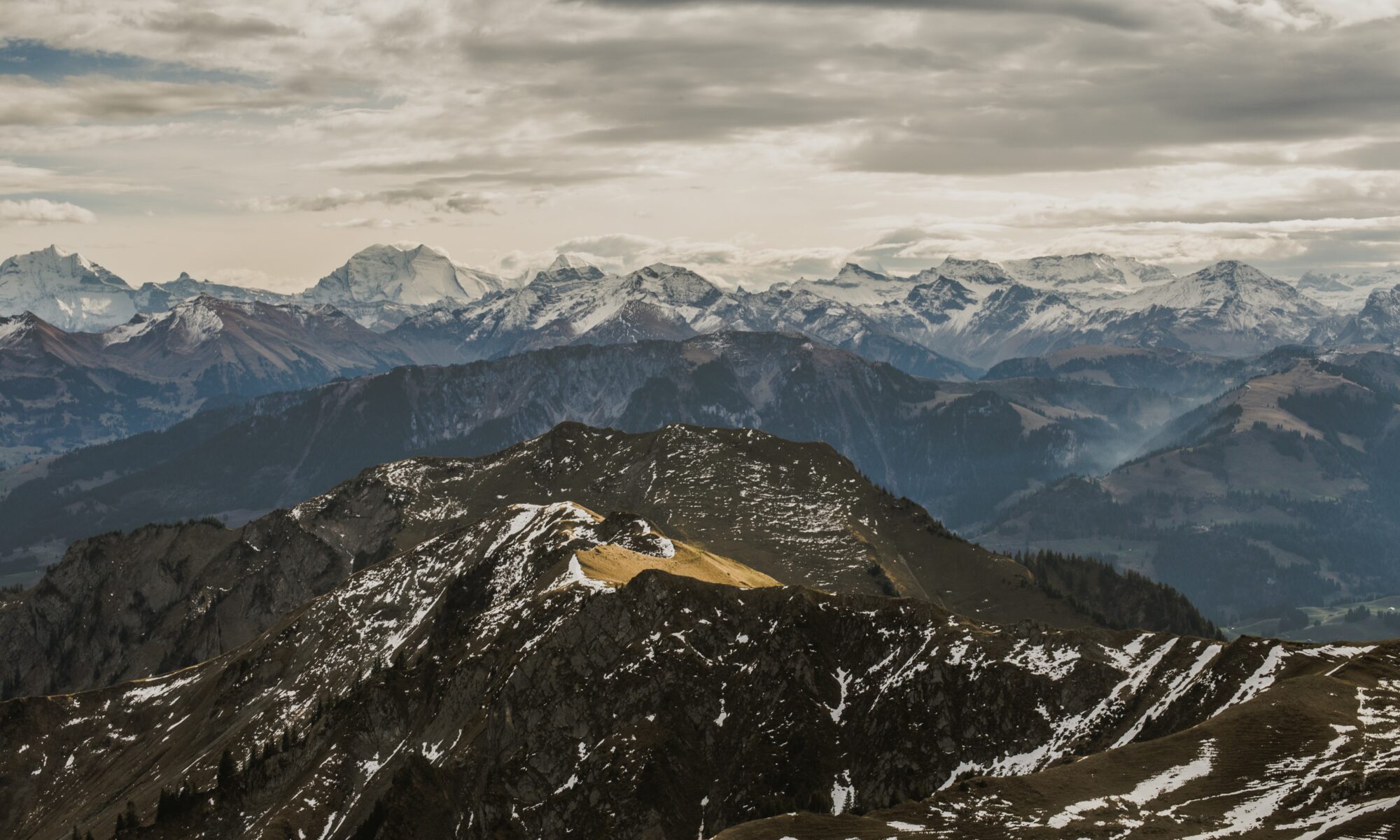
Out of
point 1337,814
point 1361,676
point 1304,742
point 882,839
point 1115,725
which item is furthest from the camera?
point 1115,725

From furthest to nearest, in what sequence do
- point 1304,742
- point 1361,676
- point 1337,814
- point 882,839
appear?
1. point 1361,676
2. point 1304,742
3. point 882,839
4. point 1337,814

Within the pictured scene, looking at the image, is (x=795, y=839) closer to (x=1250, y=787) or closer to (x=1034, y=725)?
(x=1250, y=787)

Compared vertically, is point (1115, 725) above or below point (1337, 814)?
below

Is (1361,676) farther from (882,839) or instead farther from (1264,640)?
(882,839)

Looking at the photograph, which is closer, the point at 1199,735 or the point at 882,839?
the point at 882,839

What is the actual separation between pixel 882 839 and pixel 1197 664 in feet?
250

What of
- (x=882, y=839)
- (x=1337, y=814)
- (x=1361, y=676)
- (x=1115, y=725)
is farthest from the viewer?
(x=1115, y=725)

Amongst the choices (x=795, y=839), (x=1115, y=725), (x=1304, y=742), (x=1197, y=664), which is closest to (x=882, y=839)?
(x=795, y=839)

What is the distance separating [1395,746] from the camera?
471ft

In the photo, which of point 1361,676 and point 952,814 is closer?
point 952,814

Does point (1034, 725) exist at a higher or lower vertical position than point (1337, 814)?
lower

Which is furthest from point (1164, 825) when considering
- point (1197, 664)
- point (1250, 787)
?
point (1197, 664)

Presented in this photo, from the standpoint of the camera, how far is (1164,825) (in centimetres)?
13800

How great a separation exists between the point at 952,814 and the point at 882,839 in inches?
395
